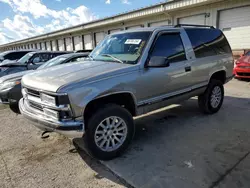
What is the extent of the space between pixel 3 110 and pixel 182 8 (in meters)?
11.8

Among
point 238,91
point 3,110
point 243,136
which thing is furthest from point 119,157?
point 238,91

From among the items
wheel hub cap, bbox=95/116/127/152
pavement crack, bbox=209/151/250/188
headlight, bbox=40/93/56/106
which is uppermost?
headlight, bbox=40/93/56/106

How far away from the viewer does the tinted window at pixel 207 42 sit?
439 centimetres

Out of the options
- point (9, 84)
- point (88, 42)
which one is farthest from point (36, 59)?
point (88, 42)

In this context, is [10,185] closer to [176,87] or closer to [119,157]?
[119,157]

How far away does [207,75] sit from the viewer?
15.4ft

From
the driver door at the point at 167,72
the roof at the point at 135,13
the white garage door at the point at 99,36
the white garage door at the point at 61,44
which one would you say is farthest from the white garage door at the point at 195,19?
the white garage door at the point at 61,44

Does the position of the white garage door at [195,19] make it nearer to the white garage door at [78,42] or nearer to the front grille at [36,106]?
the front grille at [36,106]

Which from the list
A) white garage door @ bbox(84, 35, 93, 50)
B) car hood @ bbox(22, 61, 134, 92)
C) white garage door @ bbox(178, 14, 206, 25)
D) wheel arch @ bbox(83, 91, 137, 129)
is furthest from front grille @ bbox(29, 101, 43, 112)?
white garage door @ bbox(84, 35, 93, 50)

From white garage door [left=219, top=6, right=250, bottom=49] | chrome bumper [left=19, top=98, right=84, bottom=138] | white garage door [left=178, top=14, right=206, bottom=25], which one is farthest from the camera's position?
white garage door [left=178, top=14, right=206, bottom=25]

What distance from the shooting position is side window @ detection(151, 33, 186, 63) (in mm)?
3661

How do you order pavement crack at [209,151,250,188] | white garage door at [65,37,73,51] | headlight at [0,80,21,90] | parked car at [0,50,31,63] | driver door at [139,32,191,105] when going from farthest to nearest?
white garage door at [65,37,73,51] → parked car at [0,50,31,63] → headlight at [0,80,21,90] → driver door at [139,32,191,105] → pavement crack at [209,151,250,188]

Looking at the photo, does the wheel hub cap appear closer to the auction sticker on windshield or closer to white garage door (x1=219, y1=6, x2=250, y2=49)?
the auction sticker on windshield

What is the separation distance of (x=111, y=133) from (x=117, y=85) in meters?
0.74
